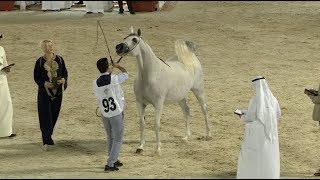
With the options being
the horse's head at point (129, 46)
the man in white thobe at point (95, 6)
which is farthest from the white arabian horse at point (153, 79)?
the man in white thobe at point (95, 6)

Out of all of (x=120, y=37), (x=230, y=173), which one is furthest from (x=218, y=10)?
(x=230, y=173)

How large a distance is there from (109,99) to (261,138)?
205 cm

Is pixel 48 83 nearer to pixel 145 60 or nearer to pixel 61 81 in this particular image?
pixel 61 81

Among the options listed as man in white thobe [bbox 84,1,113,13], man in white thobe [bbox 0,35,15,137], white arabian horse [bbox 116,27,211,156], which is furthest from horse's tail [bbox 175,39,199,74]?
man in white thobe [bbox 84,1,113,13]

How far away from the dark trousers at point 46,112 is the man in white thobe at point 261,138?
132 inches

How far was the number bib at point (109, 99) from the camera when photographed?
10.1 m

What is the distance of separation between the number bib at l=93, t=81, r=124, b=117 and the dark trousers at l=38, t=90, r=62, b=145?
168 centimetres

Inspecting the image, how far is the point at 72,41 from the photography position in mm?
19766

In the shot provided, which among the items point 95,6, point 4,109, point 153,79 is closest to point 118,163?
point 153,79

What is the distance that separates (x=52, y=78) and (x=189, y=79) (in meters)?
2.13

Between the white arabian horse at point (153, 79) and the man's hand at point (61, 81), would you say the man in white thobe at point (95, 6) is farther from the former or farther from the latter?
the man's hand at point (61, 81)

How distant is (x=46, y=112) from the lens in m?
11.6

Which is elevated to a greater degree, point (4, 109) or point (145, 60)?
point (145, 60)

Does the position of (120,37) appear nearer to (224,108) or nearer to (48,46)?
(224,108)
